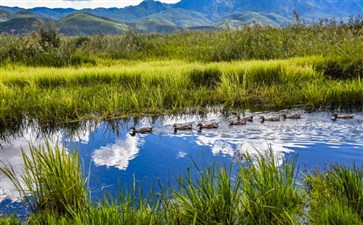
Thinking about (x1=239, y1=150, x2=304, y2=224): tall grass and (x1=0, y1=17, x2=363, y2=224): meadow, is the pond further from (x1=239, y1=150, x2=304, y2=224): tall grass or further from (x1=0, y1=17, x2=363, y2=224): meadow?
(x1=239, y1=150, x2=304, y2=224): tall grass

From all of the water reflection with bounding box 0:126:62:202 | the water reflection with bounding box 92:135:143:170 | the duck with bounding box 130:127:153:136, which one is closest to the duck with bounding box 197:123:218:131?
the duck with bounding box 130:127:153:136

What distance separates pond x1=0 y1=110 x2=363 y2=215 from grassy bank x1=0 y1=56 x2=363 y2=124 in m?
0.75

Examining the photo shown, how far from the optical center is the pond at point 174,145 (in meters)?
6.09

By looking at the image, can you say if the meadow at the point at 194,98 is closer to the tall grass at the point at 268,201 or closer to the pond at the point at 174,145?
the tall grass at the point at 268,201

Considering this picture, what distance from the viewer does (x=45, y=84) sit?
41.1ft

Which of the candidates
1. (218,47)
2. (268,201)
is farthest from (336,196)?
(218,47)

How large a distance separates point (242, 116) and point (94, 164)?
4054mm

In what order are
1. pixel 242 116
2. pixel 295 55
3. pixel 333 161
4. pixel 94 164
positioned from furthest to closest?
pixel 295 55
pixel 242 116
pixel 94 164
pixel 333 161

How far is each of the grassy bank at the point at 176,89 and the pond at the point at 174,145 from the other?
753 mm

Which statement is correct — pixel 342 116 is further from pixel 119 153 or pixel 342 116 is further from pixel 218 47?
pixel 218 47

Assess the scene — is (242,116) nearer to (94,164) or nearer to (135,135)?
(135,135)

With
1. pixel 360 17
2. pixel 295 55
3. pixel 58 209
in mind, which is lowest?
pixel 58 209

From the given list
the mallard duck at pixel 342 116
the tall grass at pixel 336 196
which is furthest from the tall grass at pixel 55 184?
the mallard duck at pixel 342 116

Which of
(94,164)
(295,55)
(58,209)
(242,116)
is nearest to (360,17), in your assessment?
(295,55)
